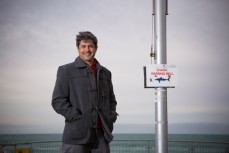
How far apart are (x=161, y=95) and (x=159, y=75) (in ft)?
0.68

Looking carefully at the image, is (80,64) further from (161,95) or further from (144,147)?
(144,147)

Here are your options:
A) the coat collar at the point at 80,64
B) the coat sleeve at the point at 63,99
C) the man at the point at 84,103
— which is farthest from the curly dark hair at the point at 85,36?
the coat sleeve at the point at 63,99

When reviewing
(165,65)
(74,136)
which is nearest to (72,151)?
(74,136)

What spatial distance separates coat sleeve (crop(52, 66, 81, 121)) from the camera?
2875 mm

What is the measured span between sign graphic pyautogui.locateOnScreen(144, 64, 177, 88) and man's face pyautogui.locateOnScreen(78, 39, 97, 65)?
69 centimetres

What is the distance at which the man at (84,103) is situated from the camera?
2.91 meters

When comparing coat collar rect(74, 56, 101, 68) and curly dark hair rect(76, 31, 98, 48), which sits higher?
curly dark hair rect(76, 31, 98, 48)

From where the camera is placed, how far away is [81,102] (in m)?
2.95

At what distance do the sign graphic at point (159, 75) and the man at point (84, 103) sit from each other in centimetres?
56

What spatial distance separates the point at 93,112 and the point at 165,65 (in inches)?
39.5

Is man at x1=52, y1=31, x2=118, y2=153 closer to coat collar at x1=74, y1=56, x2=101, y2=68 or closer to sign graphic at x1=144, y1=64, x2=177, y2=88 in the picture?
coat collar at x1=74, y1=56, x2=101, y2=68

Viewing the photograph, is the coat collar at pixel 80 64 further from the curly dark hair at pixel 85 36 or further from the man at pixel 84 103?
the curly dark hair at pixel 85 36

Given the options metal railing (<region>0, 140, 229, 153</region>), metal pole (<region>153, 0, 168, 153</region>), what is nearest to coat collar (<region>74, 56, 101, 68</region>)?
metal pole (<region>153, 0, 168, 153</region>)

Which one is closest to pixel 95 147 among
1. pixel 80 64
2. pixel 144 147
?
pixel 80 64
